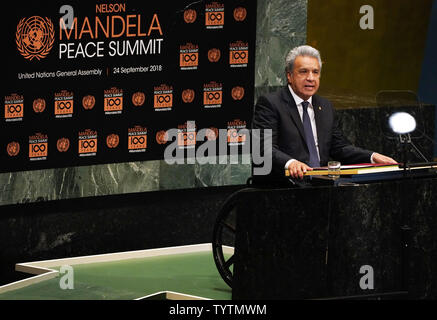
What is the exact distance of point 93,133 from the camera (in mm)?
8664

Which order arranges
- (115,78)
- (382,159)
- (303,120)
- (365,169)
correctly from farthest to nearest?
(115,78), (303,120), (382,159), (365,169)

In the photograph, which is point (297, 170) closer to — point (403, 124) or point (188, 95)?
point (403, 124)

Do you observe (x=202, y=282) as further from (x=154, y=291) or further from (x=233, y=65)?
(x=233, y=65)

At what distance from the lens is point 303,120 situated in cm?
741

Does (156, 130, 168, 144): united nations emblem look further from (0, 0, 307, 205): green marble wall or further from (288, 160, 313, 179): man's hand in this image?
(288, 160, 313, 179): man's hand

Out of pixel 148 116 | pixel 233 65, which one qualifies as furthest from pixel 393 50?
pixel 148 116

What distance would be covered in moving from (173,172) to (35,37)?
1815mm

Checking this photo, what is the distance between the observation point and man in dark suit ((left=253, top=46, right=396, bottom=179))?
23.7 feet

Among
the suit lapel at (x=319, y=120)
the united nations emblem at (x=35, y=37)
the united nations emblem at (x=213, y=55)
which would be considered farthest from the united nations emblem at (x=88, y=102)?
the suit lapel at (x=319, y=120)

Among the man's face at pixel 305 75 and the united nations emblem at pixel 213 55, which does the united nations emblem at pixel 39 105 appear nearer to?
the united nations emblem at pixel 213 55

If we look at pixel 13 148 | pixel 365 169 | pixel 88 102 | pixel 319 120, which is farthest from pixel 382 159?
pixel 13 148

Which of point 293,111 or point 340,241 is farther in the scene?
point 293,111

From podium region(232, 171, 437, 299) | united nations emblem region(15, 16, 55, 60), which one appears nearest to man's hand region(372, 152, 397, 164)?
podium region(232, 171, 437, 299)
